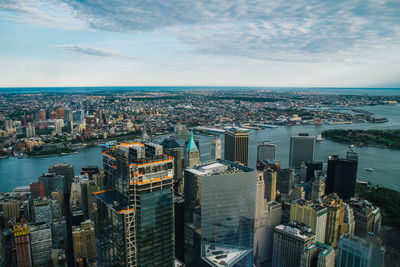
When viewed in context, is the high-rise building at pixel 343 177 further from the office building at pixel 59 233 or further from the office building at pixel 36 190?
the office building at pixel 36 190

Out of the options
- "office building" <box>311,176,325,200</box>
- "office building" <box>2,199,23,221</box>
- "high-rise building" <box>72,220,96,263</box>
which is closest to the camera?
"high-rise building" <box>72,220,96,263</box>

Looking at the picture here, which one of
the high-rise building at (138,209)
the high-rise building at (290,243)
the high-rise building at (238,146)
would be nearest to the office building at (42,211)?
the high-rise building at (138,209)

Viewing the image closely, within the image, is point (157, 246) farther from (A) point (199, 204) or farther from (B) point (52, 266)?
(B) point (52, 266)

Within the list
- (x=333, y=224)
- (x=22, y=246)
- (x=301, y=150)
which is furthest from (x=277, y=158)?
(x=22, y=246)

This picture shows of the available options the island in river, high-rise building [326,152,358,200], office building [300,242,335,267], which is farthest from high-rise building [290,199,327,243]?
the island in river

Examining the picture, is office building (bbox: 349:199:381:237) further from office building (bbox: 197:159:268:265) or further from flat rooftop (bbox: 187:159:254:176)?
flat rooftop (bbox: 187:159:254:176)

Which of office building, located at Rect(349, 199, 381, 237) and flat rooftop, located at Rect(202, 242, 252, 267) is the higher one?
flat rooftop, located at Rect(202, 242, 252, 267)

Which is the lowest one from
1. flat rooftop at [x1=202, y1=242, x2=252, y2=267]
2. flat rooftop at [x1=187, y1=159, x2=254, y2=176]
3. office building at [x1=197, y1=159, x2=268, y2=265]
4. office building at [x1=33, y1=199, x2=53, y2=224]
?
office building at [x1=33, y1=199, x2=53, y2=224]
